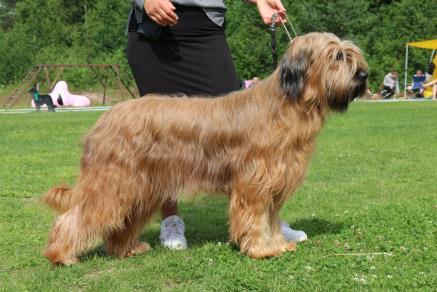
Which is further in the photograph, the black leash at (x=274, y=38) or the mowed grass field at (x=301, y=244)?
the black leash at (x=274, y=38)

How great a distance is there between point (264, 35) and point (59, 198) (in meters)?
32.5

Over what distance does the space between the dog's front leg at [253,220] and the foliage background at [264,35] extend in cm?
2848

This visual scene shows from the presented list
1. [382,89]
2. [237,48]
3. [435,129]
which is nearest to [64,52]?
[237,48]

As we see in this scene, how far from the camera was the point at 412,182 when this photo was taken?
733 centimetres

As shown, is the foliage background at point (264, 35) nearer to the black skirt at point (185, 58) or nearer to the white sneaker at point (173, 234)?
the black skirt at point (185, 58)

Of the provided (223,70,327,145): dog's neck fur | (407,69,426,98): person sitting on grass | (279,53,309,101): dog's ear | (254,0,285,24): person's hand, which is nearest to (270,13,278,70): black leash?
(254,0,285,24): person's hand

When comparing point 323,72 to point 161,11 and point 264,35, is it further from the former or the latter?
point 264,35

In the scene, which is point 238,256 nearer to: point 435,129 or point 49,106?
point 435,129

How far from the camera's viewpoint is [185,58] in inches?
190

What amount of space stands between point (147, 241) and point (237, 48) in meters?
32.1

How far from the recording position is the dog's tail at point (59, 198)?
14.4 feet

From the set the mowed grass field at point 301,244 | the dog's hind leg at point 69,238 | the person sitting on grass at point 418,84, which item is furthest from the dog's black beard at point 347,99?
the person sitting on grass at point 418,84

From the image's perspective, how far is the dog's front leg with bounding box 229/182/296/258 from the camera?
4223 millimetres

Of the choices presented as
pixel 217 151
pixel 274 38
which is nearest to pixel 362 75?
pixel 274 38
